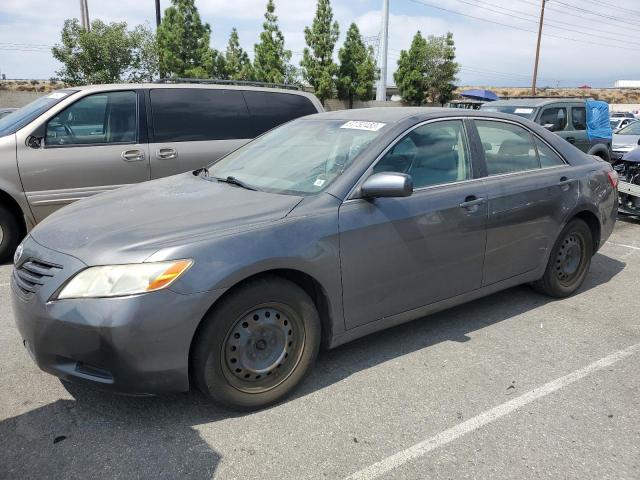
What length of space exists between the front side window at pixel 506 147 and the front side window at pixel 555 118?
656 centimetres

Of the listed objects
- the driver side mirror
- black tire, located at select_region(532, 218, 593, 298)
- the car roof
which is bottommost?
black tire, located at select_region(532, 218, 593, 298)

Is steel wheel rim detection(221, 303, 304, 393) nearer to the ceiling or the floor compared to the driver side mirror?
nearer to the floor

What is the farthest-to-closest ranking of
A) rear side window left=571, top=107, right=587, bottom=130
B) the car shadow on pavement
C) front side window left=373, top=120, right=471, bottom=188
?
rear side window left=571, top=107, right=587, bottom=130 → front side window left=373, top=120, right=471, bottom=188 → the car shadow on pavement

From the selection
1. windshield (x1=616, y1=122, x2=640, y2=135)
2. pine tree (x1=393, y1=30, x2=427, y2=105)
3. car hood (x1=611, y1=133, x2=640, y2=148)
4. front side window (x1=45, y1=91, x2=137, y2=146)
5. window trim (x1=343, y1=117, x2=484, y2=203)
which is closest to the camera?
window trim (x1=343, y1=117, x2=484, y2=203)

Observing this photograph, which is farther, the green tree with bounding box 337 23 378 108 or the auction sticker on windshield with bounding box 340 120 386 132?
the green tree with bounding box 337 23 378 108

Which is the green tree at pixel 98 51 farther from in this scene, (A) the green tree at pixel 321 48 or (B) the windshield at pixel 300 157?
(B) the windshield at pixel 300 157

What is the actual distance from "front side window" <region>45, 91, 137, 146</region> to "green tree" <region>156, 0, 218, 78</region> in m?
22.4

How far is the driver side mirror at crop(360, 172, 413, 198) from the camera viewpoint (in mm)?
3217

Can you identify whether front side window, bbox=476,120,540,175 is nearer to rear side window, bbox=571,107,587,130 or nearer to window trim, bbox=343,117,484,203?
window trim, bbox=343,117,484,203

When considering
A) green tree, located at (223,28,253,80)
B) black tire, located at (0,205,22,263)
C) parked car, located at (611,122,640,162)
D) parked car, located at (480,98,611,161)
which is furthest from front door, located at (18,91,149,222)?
green tree, located at (223,28,253,80)

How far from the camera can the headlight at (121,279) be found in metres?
2.60

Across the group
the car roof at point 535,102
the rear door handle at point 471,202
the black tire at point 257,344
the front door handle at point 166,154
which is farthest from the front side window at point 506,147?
the car roof at point 535,102

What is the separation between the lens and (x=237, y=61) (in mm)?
32938

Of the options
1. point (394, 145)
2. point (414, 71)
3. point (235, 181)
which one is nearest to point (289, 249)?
point (235, 181)
